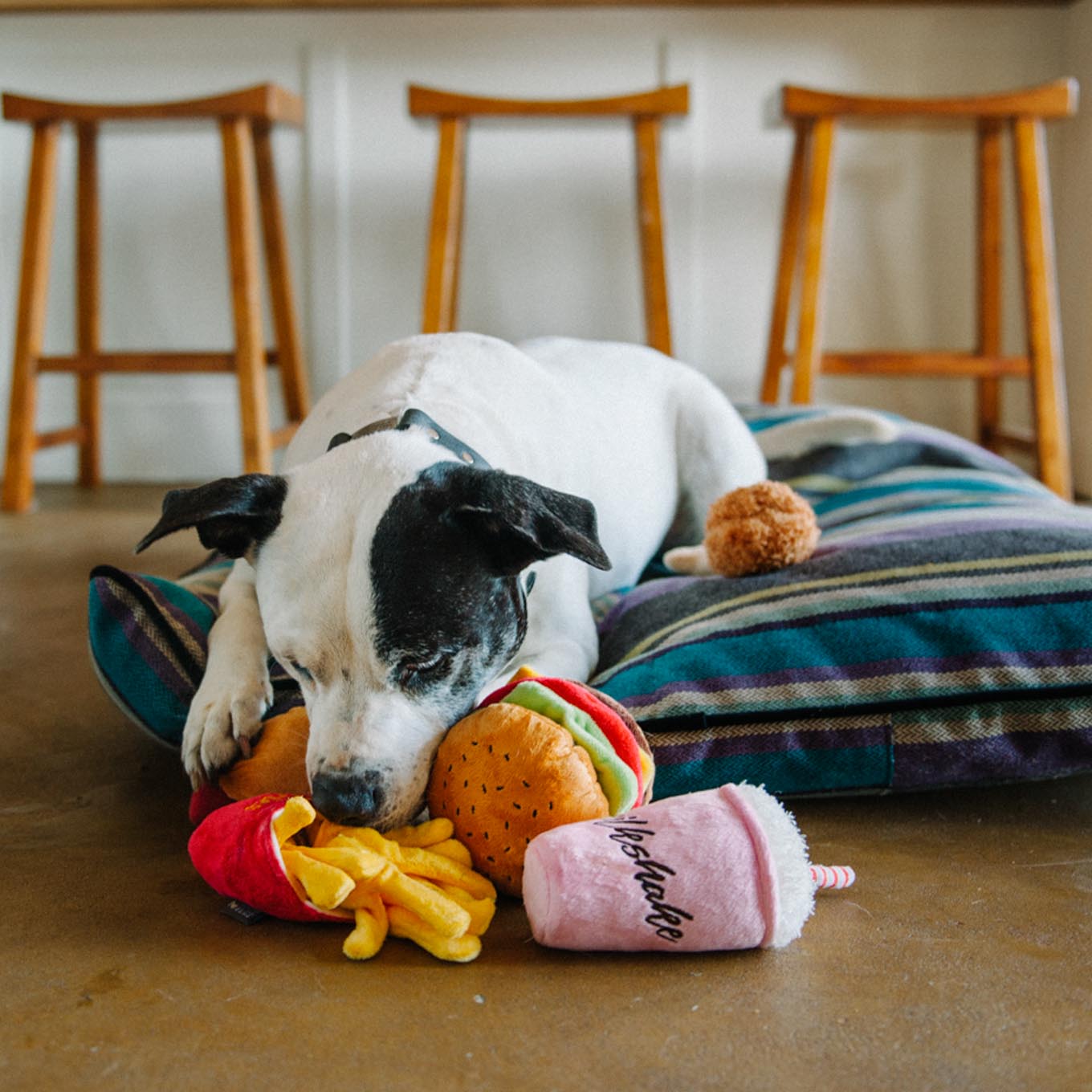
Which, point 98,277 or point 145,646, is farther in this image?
point 98,277

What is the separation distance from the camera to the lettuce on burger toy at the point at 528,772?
3.44ft

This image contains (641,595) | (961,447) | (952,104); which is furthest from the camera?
(952,104)

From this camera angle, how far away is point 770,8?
12.2 feet

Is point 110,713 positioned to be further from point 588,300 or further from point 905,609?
point 588,300

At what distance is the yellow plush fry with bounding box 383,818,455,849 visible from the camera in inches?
42.4

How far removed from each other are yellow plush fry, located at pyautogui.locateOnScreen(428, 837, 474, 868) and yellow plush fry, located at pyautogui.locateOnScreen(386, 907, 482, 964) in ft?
0.24

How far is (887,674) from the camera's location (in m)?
1.32

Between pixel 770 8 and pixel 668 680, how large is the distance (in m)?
3.03

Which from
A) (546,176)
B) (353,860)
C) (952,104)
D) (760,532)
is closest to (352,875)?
(353,860)

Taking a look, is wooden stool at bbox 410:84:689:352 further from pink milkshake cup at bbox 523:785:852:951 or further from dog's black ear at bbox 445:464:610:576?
pink milkshake cup at bbox 523:785:852:951

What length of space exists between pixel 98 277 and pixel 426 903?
10.8 ft

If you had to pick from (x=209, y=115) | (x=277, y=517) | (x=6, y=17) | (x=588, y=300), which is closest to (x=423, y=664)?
(x=277, y=517)

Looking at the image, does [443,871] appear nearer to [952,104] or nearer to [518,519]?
[518,519]

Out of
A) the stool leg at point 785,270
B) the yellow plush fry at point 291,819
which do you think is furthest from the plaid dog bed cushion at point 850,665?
the stool leg at point 785,270
